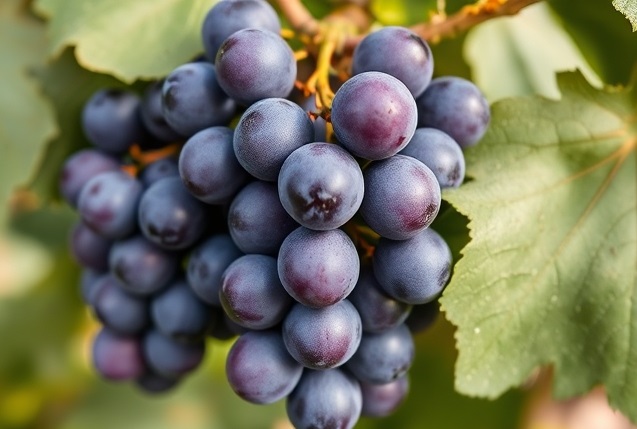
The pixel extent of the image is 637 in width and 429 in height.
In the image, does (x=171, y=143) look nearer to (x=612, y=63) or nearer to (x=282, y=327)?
(x=282, y=327)

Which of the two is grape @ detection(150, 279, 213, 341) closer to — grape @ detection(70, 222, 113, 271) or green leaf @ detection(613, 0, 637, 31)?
grape @ detection(70, 222, 113, 271)

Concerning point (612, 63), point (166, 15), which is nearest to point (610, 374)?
point (612, 63)

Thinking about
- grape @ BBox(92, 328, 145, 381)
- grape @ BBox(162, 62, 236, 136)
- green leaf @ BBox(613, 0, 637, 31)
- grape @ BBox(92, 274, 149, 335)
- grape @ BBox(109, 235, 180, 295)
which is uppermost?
green leaf @ BBox(613, 0, 637, 31)

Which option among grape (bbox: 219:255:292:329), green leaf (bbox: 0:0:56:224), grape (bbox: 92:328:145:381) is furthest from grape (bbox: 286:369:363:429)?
green leaf (bbox: 0:0:56:224)

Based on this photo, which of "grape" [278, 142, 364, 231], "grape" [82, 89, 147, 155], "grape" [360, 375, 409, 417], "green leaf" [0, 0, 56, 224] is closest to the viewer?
"grape" [278, 142, 364, 231]

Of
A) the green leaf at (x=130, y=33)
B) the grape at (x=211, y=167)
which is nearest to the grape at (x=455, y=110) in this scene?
the grape at (x=211, y=167)

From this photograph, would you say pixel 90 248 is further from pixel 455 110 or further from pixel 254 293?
pixel 455 110
